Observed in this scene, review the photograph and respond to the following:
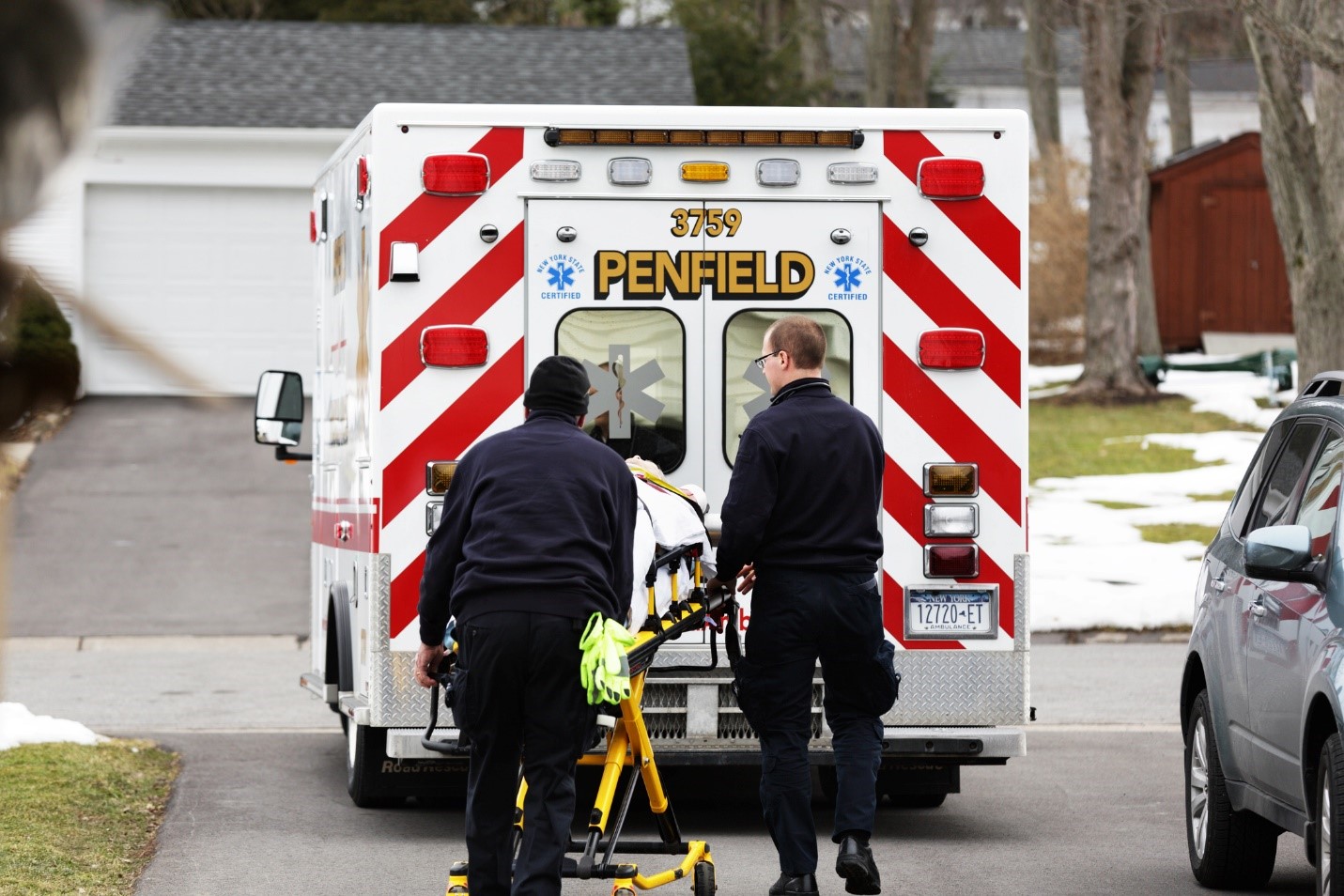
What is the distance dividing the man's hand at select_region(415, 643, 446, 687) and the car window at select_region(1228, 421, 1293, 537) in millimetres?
2956

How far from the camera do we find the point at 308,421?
22578mm

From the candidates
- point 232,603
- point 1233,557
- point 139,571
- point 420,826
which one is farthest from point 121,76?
point 139,571

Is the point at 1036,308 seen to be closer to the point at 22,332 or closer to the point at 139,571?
the point at 139,571

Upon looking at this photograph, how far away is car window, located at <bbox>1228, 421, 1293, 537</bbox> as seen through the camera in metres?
7.16

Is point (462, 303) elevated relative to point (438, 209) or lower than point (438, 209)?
lower

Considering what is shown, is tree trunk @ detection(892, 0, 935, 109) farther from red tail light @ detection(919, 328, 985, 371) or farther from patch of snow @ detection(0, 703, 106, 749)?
red tail light @ detection(919, 328, 985, 371)

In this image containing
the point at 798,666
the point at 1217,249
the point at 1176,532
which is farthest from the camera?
the point at 1217,249

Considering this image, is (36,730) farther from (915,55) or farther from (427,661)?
(915,55)

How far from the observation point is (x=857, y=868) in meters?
6.62

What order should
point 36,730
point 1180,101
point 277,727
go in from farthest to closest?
point 1180,101
point 277,727
point 36,730

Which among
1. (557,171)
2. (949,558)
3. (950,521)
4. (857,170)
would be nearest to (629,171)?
(557,171)

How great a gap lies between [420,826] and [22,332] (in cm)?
727

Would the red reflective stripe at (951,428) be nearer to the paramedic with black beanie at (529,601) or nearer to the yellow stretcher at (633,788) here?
the yellow stretcher at (633,788)

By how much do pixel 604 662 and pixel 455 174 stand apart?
276cm
